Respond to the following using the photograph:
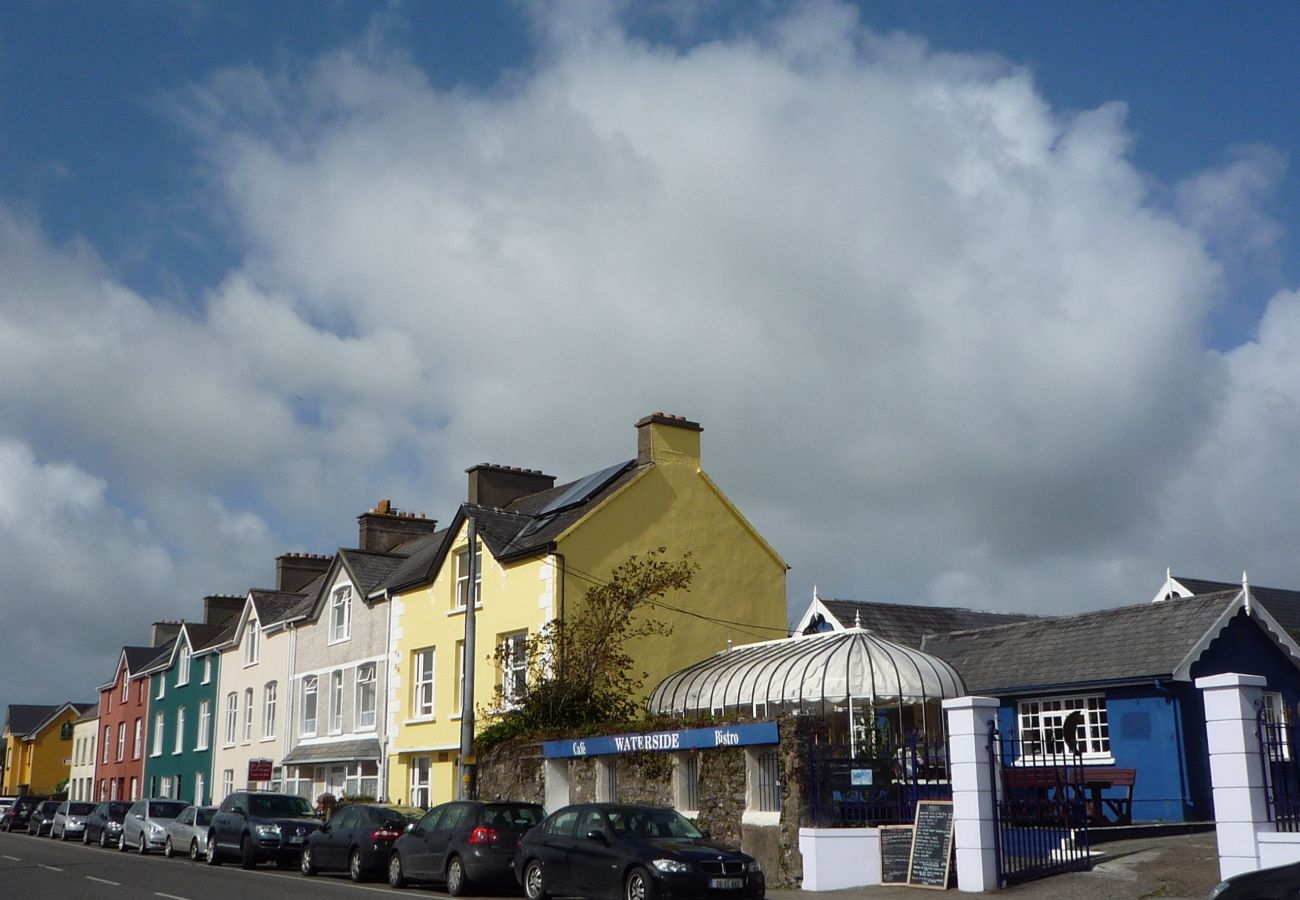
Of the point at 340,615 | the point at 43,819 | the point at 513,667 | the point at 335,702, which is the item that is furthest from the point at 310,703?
the point at 513,667

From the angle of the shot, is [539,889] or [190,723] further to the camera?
[190,723]

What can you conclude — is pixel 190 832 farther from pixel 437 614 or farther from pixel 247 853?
pixel 437 614

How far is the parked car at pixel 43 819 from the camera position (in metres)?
47.7

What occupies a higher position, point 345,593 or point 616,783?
point 345,593

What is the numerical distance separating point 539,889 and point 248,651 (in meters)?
34.4

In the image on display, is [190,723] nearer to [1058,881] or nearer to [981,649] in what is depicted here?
[981,649]

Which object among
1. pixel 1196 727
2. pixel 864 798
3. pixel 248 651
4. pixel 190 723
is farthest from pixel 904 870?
pixel 190 723

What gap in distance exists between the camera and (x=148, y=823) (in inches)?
1292

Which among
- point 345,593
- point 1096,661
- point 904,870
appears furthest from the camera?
point 345,593

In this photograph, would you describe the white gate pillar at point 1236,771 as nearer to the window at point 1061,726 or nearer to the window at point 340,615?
the window at point 1061,726

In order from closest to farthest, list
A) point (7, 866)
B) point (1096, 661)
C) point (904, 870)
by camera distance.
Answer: point (904, 870) → point (7, 866) → point (1096, 661)

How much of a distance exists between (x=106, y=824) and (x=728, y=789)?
23.9 m

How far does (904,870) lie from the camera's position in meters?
18.5

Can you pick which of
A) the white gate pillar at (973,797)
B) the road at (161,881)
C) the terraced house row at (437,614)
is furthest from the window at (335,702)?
the white gate pillar at (973,797)
